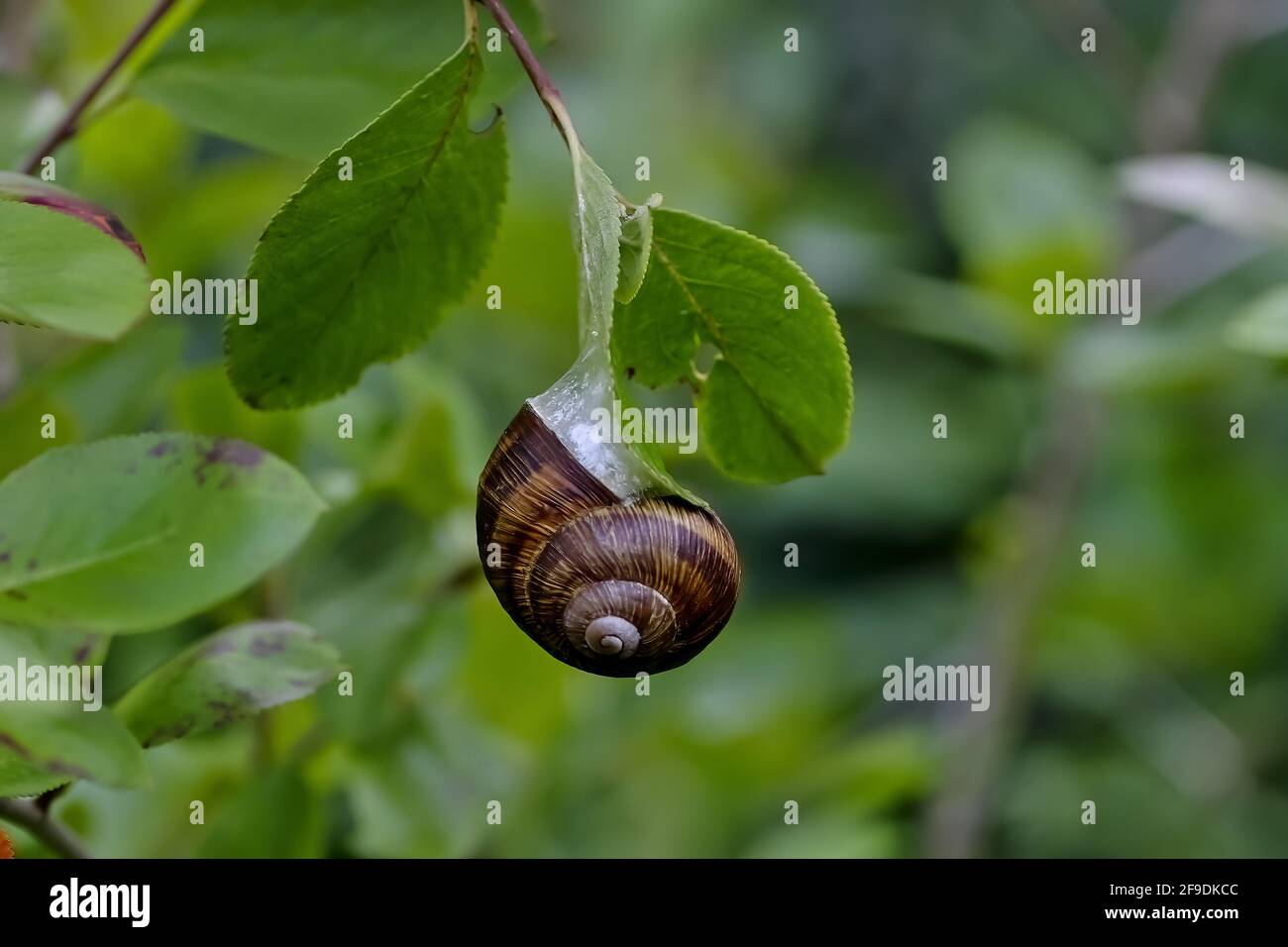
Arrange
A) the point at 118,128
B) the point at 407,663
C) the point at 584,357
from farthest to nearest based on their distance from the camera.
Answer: the point at 118,128 → the point at 407,663 → the point at 584,357

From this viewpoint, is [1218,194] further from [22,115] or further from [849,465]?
[849,465]

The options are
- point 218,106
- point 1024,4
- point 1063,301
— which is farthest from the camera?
point 1024,4

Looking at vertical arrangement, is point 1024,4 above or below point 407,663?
above

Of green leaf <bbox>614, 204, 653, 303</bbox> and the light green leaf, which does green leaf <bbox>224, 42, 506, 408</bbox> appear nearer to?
green leaf <bbox>614, 204, 653, 303</bbox>

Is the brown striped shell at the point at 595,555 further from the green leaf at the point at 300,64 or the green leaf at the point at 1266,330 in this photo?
the green leaf at the point at 1266,330

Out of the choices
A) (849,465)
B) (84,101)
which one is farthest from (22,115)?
(849,465)
